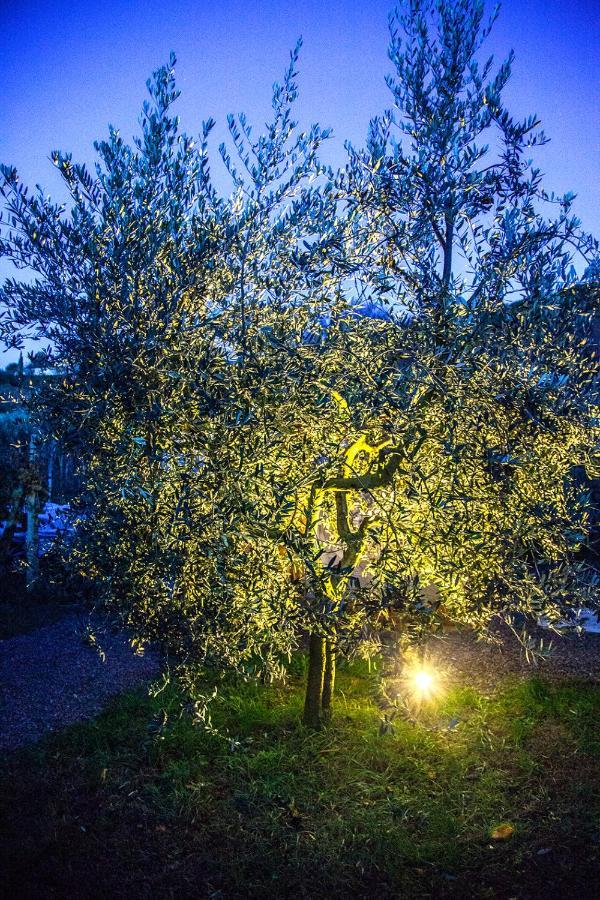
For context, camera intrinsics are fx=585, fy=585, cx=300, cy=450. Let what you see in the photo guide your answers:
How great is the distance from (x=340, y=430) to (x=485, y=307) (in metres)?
1.79

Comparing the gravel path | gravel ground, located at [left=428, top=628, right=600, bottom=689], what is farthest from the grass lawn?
gravel ground, located at [left=428, top=628, right=600, bottom=689]

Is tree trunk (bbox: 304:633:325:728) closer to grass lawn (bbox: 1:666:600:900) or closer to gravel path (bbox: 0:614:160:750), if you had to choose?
grass lawn (bbox: 1:666:600:900)

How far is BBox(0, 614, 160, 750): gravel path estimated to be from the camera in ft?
27.3

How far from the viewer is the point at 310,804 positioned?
608 centimetres

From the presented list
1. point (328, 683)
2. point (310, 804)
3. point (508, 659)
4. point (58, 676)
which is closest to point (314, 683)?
point (328, 683)

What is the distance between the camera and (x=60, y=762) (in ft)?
23.2

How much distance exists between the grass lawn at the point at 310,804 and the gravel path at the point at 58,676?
759mm

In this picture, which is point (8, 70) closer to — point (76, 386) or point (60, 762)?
point (76, 386)

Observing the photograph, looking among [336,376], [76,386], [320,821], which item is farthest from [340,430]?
[320,821]

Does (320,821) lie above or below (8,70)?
below

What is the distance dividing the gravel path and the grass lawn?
759mm

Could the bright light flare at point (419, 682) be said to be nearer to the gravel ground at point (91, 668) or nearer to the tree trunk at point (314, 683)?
the gravel ground at point (91, 668)

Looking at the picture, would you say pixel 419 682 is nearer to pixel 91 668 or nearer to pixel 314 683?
pixel 314 683

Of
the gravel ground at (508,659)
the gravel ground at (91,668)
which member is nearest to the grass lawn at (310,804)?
the gravel ground at (91,668)
